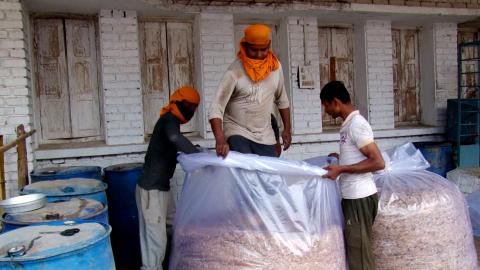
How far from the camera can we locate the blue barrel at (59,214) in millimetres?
2393

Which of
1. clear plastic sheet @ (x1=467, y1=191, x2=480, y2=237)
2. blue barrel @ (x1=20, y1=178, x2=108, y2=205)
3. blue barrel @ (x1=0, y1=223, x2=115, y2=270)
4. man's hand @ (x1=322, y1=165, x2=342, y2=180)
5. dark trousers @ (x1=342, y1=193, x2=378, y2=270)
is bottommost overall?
Answer: clear plastic sheet @ (x1=467, y1=191, x2=480, y2=237)

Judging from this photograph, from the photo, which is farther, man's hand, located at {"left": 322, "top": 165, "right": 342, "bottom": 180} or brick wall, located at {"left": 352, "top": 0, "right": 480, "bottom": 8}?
brick wall, located at {"left": 352, "top": 0, "right": 480, "bottom": 8}

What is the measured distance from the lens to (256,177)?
104 inches

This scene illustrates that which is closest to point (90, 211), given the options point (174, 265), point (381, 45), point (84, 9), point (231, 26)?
point (174, 265)

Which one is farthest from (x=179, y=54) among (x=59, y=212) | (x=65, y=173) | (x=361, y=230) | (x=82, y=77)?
(x=361, y=230)

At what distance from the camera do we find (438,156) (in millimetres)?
5660

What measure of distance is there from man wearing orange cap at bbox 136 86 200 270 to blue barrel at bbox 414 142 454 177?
349 cm

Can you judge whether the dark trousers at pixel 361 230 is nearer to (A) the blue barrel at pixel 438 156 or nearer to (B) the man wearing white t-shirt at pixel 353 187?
(B) the man wearing white t-shirt at pixel 353 187

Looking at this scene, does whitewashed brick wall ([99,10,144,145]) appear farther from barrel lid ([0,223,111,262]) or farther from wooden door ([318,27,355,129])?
barrel lid ([0,223,111,262])

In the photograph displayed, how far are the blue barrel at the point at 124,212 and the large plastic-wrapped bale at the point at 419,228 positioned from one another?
2.12 meters

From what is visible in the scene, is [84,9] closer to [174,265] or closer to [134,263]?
[134,263]

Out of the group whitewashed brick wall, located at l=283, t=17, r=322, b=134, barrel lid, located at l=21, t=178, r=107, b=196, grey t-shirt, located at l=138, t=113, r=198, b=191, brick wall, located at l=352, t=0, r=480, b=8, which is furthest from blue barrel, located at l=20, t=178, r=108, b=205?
brick wall, located at l=352, t=0, r=480, b=8

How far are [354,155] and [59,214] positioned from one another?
171 centimetres

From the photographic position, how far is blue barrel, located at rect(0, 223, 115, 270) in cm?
182
